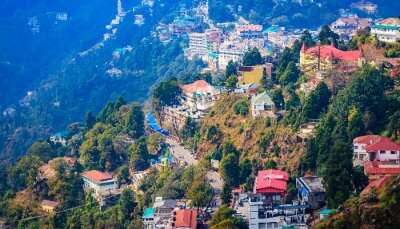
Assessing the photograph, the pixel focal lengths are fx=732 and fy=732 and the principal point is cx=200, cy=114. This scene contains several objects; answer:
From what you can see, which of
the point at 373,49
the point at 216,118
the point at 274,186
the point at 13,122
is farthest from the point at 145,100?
the point at 274,186

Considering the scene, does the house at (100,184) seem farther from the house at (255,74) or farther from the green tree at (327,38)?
the green tree at (327,38)

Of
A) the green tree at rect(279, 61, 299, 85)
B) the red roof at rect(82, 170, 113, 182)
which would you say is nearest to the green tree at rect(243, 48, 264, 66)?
the green tree at rect(279, 61, 299, 85)

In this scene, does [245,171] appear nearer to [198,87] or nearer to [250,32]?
[198,87]

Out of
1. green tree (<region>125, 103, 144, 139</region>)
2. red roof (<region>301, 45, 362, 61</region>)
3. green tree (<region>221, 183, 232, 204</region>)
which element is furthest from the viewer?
green tree (<region>125, 103, 144, 139</region>)

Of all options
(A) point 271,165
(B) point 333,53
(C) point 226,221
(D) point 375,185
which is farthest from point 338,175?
(B) point 333,53

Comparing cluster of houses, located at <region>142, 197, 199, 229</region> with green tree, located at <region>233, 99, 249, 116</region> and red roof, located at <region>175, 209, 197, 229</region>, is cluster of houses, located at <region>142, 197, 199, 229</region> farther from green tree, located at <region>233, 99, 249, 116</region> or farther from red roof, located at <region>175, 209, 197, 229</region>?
green tree, located at <region>233, 99, 249, 116</region>

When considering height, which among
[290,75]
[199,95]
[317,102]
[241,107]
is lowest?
[317,102]

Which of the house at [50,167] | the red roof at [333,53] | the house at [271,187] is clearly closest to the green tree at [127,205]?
the house at [271,187]

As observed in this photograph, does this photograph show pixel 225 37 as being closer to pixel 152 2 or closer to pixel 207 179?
pixel 152 2
